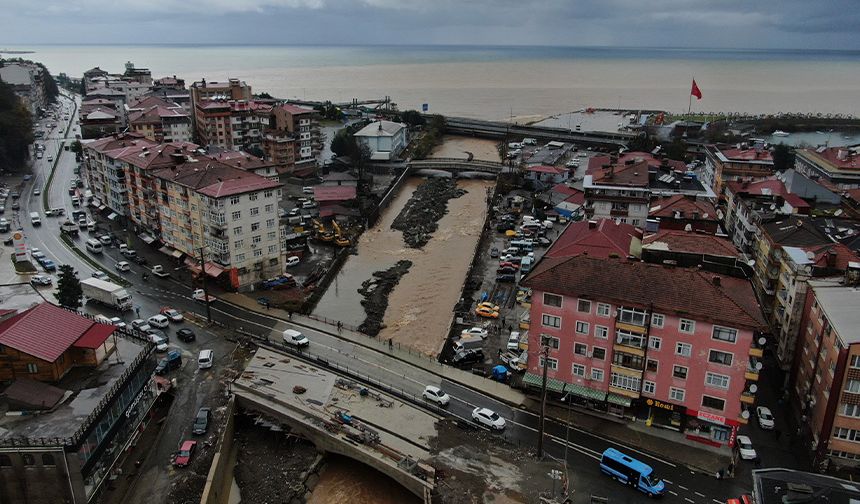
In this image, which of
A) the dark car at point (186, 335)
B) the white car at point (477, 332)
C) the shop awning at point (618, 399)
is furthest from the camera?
the white car at point (477, 332)

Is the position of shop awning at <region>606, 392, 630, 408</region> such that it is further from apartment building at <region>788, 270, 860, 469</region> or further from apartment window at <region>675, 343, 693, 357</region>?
apartment building at <region>788, 270, 860, 469</region>

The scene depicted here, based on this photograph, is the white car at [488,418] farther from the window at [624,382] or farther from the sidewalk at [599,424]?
the window at [624,382]

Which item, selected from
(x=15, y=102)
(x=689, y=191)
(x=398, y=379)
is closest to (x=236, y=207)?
(x=398, y=379)

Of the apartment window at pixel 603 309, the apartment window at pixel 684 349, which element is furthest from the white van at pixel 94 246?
the apartment window at pixel 684 349

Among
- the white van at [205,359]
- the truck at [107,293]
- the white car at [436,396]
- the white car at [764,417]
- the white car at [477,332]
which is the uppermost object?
the truck at [107,293]

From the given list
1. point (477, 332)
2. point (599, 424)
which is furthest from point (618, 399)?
point (477, 332)

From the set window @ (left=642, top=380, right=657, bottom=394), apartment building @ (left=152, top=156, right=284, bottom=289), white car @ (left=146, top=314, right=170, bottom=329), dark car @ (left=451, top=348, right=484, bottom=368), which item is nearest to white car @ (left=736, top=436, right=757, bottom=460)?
window @ (left=642, top=380, right=657, bottom=394)

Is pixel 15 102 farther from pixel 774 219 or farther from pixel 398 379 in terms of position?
pixel 774 219
